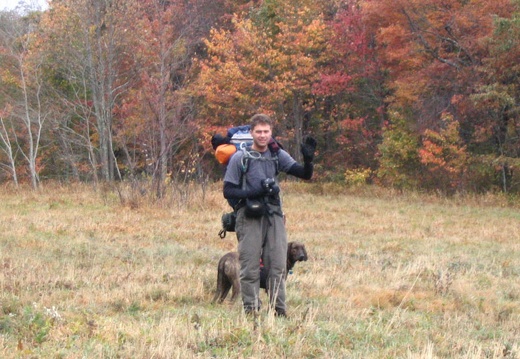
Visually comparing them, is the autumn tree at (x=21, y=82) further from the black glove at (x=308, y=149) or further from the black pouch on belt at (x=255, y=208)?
the black glove at (x=308, y=149)

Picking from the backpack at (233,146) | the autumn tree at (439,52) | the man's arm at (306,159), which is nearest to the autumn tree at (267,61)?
the autumn tree at (439,52)

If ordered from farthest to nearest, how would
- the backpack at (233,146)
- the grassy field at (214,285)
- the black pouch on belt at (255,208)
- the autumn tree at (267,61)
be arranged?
the autumn tree at (267,61) → the backpack at (233,146) → the black pouch on belt at (255,208) → the grassy field at (214,285)

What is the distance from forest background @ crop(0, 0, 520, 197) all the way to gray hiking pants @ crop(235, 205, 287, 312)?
12853 millimetres

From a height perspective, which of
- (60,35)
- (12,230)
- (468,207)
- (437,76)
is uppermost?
(60,35)

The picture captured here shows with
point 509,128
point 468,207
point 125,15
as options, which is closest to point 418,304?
point 468,207

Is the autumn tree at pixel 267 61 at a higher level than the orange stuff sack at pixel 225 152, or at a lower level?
higher

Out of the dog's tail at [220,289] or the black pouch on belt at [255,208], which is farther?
the dog's tail at [220,289]

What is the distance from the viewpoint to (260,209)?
5.73 meters

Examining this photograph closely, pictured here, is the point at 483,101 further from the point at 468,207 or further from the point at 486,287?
the point at 486,287

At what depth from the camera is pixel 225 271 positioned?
273 inches

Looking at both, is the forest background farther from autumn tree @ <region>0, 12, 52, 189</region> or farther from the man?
the man

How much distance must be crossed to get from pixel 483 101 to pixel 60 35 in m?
17.3

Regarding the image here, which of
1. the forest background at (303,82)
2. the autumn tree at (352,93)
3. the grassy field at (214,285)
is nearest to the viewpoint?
the grassy field at (214,285)

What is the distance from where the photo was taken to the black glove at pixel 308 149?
18.9 ft
